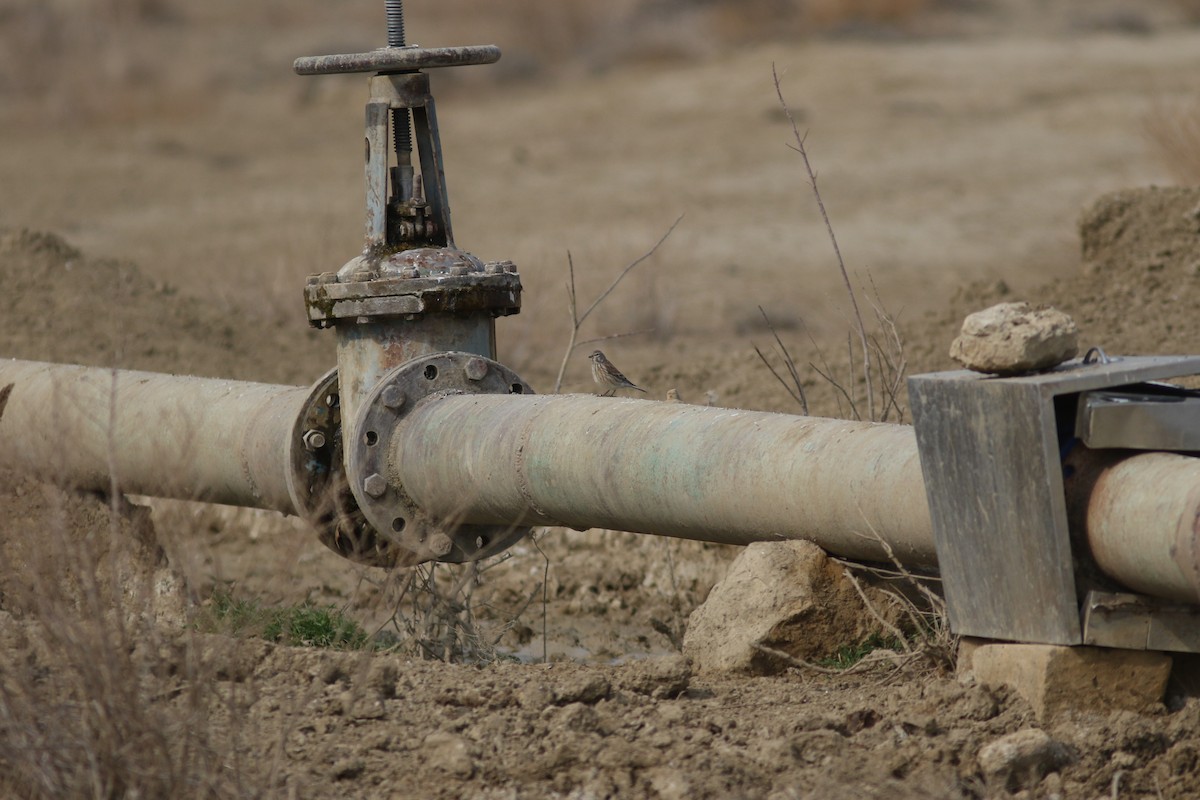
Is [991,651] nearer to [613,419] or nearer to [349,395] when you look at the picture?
[613,419]

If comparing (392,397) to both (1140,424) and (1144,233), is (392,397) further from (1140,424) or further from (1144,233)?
(1144,233)

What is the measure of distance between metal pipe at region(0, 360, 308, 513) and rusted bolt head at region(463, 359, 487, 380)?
19.6 inches

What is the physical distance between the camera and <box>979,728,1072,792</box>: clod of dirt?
3254mm

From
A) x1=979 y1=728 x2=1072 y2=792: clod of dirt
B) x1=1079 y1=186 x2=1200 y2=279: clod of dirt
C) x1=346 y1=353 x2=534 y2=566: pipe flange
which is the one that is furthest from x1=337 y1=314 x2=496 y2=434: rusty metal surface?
x1=1079 y1=186 x2=1200 y2=279: clod of dirt

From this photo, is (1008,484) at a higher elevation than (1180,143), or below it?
below

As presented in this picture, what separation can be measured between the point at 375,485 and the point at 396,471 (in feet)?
0.23

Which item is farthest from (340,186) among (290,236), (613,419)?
(613,419)

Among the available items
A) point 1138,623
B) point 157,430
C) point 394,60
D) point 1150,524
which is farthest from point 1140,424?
point 157,430

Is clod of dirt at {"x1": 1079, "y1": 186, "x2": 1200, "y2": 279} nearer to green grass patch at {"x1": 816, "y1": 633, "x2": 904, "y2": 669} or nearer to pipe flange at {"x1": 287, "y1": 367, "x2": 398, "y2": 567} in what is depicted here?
green grass patch at {"x1": 816, "y1": 633, "x2": 904, "y2": 669}

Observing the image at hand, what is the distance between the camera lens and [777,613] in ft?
13.5

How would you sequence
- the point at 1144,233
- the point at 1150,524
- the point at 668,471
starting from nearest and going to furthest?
the point at 1150,524, the point at 668,471, the point at 1144,233

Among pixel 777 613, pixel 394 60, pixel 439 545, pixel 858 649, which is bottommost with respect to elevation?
pixel 858 649

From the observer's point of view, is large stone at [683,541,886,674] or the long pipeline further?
large stone at [683,541,886,674]

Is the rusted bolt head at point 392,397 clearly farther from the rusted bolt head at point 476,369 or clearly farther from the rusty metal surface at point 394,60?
the rusty metal surface at point 394,60
